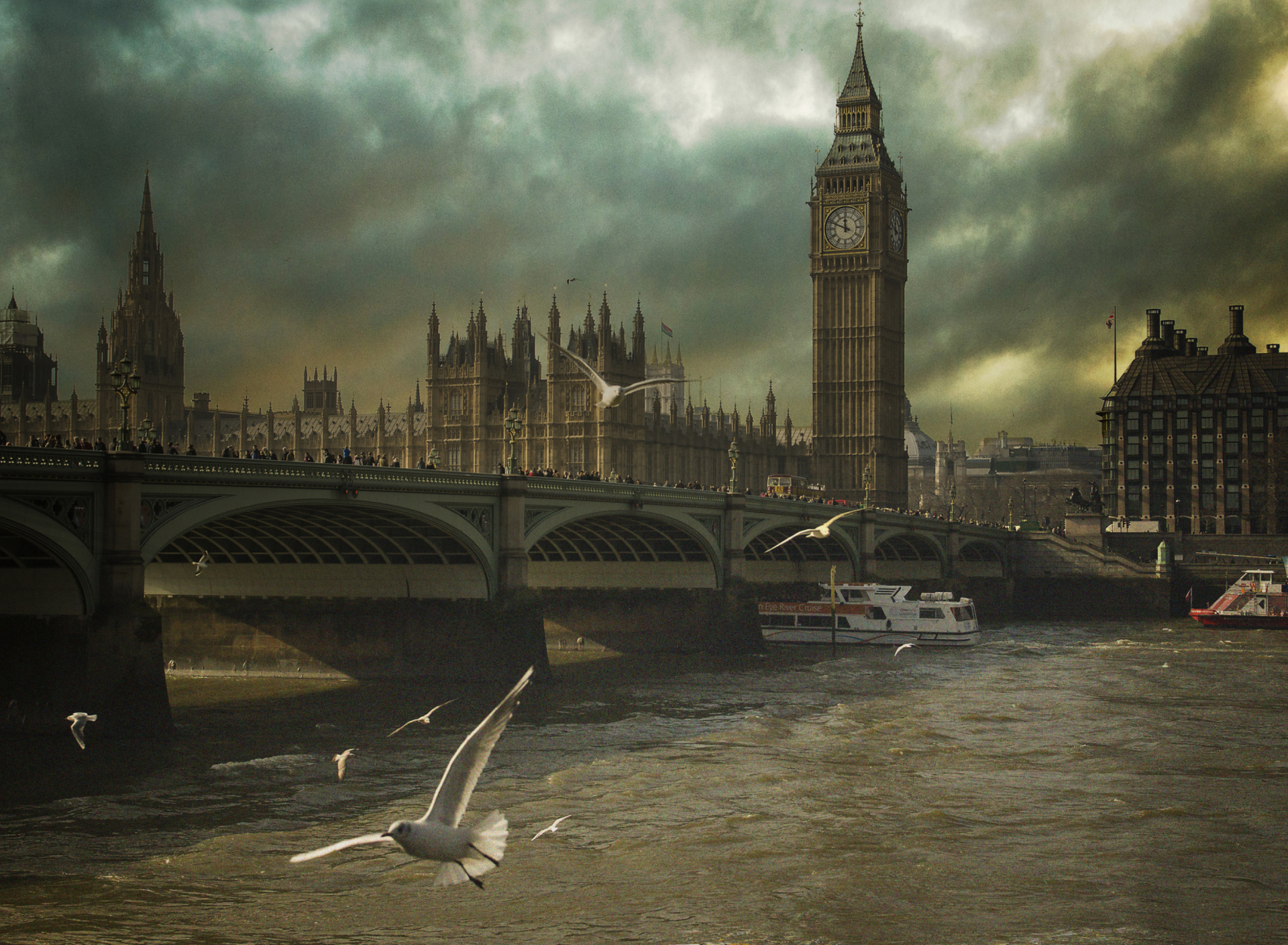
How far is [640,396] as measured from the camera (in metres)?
98.4

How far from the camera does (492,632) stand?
145 ft

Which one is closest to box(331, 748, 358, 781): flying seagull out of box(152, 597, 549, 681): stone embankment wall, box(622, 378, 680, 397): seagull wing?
box(622, 378, 680, 397): seagull wing

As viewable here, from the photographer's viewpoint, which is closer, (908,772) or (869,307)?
(908,772)

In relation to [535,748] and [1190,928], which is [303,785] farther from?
[1190,928]

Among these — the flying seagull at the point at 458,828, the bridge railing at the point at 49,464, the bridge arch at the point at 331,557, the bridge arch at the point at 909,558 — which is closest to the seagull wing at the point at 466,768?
the flying seagull at the point at 458,828

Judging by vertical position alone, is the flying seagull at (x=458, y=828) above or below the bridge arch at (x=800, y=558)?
below

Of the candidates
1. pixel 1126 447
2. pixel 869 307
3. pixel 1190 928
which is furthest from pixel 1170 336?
pixel 1190 928

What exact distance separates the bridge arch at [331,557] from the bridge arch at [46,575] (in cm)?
740

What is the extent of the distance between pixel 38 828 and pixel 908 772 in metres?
16.8

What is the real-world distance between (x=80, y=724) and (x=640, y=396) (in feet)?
233

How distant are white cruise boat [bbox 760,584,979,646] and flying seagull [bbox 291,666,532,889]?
52550 millimetres

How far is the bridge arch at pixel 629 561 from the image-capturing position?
2227 inches

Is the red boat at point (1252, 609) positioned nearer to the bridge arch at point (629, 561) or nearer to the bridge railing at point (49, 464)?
the bridge arch at point (629, 561)

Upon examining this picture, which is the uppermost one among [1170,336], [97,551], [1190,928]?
[1170,336]
